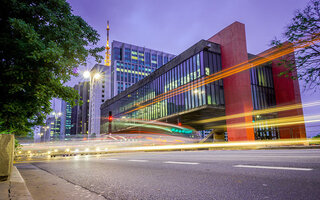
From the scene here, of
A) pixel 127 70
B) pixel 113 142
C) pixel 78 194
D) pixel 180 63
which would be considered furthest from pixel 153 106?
pixel 127 70

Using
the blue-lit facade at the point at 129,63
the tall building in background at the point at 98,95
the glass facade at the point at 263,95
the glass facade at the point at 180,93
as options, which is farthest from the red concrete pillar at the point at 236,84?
the blue-lit facade at the point at 129,63

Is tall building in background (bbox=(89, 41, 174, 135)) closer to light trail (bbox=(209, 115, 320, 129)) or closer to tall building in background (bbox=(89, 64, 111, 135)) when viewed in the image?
tall building in background (bbox=(89, 64, 111, 135))

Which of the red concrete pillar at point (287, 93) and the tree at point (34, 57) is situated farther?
the red concrete pillar at point (287, 93)

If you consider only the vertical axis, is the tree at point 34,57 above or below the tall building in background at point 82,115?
below

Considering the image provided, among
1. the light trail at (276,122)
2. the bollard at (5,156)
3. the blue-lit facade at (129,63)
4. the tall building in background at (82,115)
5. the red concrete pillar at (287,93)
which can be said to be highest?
the blue-lit facade at (129,63)

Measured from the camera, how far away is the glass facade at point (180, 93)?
34969mm

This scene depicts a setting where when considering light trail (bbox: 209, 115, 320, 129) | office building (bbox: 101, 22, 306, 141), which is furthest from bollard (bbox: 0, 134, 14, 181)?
light trail (bbox: 209, 115, 320, 129)

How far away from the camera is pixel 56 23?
29.6 feet

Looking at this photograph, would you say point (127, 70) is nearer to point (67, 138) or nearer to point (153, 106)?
point (153, 106)

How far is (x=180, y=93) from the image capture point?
41.1m

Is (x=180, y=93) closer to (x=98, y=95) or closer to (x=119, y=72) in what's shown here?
(x=119, y=72)

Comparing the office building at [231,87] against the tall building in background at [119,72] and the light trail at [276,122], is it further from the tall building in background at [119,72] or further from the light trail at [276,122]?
the tall building in background at [119,72]

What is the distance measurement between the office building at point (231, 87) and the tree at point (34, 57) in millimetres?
27347

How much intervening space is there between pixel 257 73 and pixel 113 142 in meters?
27.7
